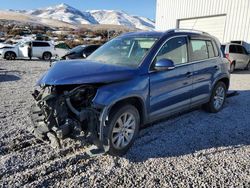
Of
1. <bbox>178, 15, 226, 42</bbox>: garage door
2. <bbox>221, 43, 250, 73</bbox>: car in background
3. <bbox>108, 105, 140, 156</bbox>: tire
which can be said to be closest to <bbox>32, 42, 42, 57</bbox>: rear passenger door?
<bbox>178, 15, 226, 42</bbox>: garage door

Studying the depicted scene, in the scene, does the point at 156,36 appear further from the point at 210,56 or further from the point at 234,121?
the point at 234,121

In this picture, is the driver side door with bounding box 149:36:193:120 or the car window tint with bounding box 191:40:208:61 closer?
the driver side door with bounding box 149:36:193:120

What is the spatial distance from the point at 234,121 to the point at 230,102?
1.83 m

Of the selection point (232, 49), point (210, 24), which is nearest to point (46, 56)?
point (210, 24)

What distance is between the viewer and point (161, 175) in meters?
3.80

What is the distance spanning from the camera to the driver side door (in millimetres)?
4715

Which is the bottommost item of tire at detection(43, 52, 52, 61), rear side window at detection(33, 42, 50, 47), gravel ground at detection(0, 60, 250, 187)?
tire at detection(43, 52, 52, 61)

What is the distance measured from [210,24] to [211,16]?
0.57m

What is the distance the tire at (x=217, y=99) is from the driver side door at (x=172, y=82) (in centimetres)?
121

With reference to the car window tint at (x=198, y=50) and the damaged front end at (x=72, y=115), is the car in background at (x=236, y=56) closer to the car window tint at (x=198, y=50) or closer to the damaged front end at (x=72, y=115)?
the car window tint at (x=198, y=50)

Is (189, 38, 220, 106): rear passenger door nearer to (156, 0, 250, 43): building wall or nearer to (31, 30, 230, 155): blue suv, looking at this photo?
(31, 30, 230, 155): blue suv

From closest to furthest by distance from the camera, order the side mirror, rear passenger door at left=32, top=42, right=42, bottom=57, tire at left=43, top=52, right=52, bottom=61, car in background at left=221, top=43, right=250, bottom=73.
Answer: the side mirror → car in background at left=221, top=43, right=250, bottom=73 → rear passenger door at left=32, top=42, right=42, bottom=57 → tire at left=43, top=52, right=52, bottom=61

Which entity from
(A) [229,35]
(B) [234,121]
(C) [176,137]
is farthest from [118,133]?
(A) [229,35]

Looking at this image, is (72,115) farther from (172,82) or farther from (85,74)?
(172,82)
